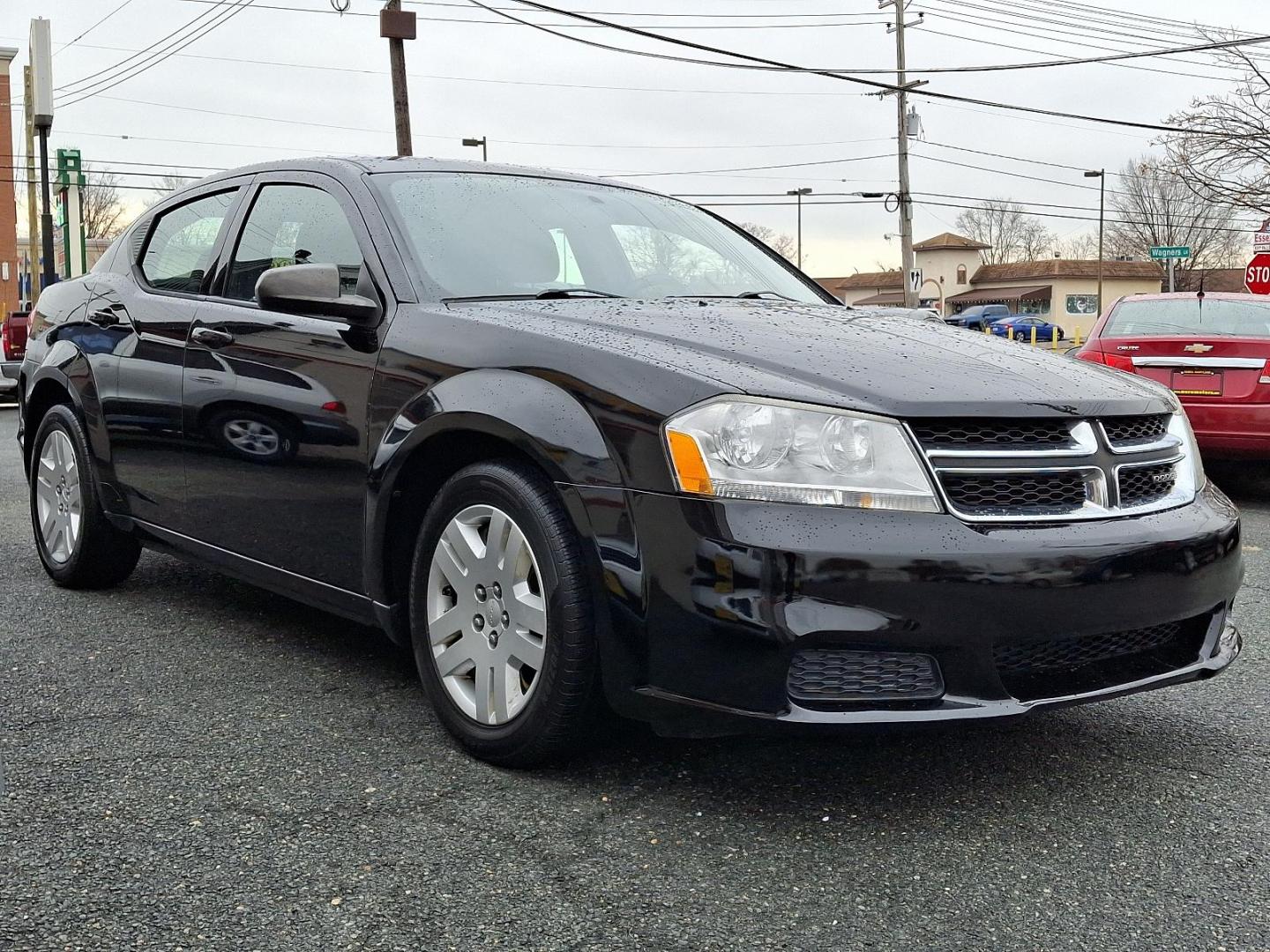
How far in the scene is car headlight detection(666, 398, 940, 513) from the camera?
8.91 feet

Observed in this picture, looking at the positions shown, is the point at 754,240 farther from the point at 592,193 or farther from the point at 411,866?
the point at 411,866

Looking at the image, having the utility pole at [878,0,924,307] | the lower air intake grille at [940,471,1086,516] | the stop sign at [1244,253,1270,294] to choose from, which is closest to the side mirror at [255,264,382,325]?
the lower air intake grille at [940,471,1086,516]

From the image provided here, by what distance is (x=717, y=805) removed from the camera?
9.78 feet

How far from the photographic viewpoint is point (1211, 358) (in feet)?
27.2

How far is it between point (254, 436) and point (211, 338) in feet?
1.44

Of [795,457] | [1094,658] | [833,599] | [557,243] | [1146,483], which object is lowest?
[1094,658]

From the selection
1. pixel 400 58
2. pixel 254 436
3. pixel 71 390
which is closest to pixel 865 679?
pixel 254 436

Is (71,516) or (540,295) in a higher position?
(540,295)

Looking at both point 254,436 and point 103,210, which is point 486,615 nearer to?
point 254,436

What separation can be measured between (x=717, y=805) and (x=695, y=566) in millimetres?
611

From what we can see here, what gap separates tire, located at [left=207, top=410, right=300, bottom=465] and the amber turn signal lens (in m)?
1.42

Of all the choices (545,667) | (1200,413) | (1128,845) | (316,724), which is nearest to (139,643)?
(316,724)

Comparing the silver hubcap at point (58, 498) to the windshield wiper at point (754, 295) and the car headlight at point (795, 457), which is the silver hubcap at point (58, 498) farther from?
the car headlight at point (795, 457)

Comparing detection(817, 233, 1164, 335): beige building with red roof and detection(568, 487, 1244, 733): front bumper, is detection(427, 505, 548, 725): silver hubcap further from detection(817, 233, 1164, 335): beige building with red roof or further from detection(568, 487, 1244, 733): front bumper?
detection(817, 233, 1164, 335): beige building with red roof
